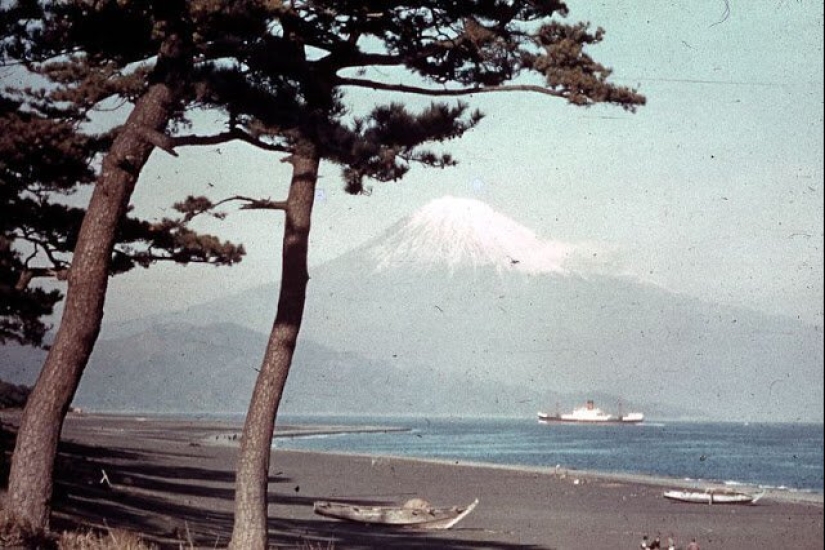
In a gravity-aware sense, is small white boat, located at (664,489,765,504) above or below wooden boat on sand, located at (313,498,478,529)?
below

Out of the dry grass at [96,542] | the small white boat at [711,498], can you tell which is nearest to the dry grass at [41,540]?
the dry grass at [96,542]

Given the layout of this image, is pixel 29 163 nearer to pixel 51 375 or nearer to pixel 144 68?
pixel 144 68

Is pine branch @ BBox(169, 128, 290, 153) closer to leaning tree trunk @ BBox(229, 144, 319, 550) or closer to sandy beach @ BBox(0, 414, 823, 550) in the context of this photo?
leaning tree trunk @ BBox(229, 144, 319, 550)

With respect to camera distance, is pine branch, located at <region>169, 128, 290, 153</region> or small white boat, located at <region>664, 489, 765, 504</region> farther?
small white boat, located at <region>664, 489, 765, 504</region>

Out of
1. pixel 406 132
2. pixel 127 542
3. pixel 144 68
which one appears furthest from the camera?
pixel 144 68

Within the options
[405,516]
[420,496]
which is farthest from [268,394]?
[420,496]

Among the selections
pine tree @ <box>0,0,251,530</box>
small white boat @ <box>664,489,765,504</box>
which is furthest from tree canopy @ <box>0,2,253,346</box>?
small white boat @ <box>664,489,765,504</box>

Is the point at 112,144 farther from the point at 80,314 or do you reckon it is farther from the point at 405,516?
the point at 405,516

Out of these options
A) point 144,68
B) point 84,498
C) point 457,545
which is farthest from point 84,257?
point 457,545
